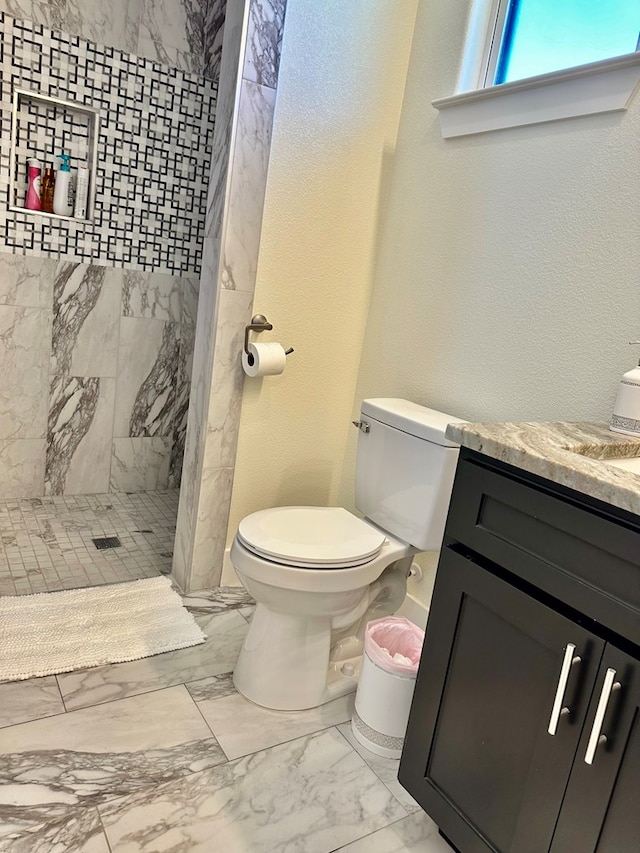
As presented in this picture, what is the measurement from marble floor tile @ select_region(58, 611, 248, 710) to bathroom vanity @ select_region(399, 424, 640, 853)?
0.74m

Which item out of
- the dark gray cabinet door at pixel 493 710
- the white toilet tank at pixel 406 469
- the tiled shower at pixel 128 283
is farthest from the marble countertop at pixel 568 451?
the tiled shower at pixel 128 283

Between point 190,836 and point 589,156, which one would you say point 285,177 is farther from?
point 190,836

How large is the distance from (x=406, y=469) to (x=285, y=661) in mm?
618

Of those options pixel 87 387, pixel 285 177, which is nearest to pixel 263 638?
pixel 285 177

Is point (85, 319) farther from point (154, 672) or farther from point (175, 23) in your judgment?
point (154, 672)

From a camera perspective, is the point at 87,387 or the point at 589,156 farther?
the point at 87,387

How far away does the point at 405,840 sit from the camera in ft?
4.49

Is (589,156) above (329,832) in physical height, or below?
above

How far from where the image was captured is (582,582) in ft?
3.24

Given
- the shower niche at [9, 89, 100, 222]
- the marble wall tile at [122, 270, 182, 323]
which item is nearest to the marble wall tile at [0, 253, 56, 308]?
the shower niche at [9, 89, 100, 222]

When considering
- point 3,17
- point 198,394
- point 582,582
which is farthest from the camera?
point 3,17

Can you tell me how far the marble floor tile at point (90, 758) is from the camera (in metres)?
1.31

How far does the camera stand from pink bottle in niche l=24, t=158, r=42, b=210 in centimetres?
251

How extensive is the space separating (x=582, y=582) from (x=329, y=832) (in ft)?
2.74
